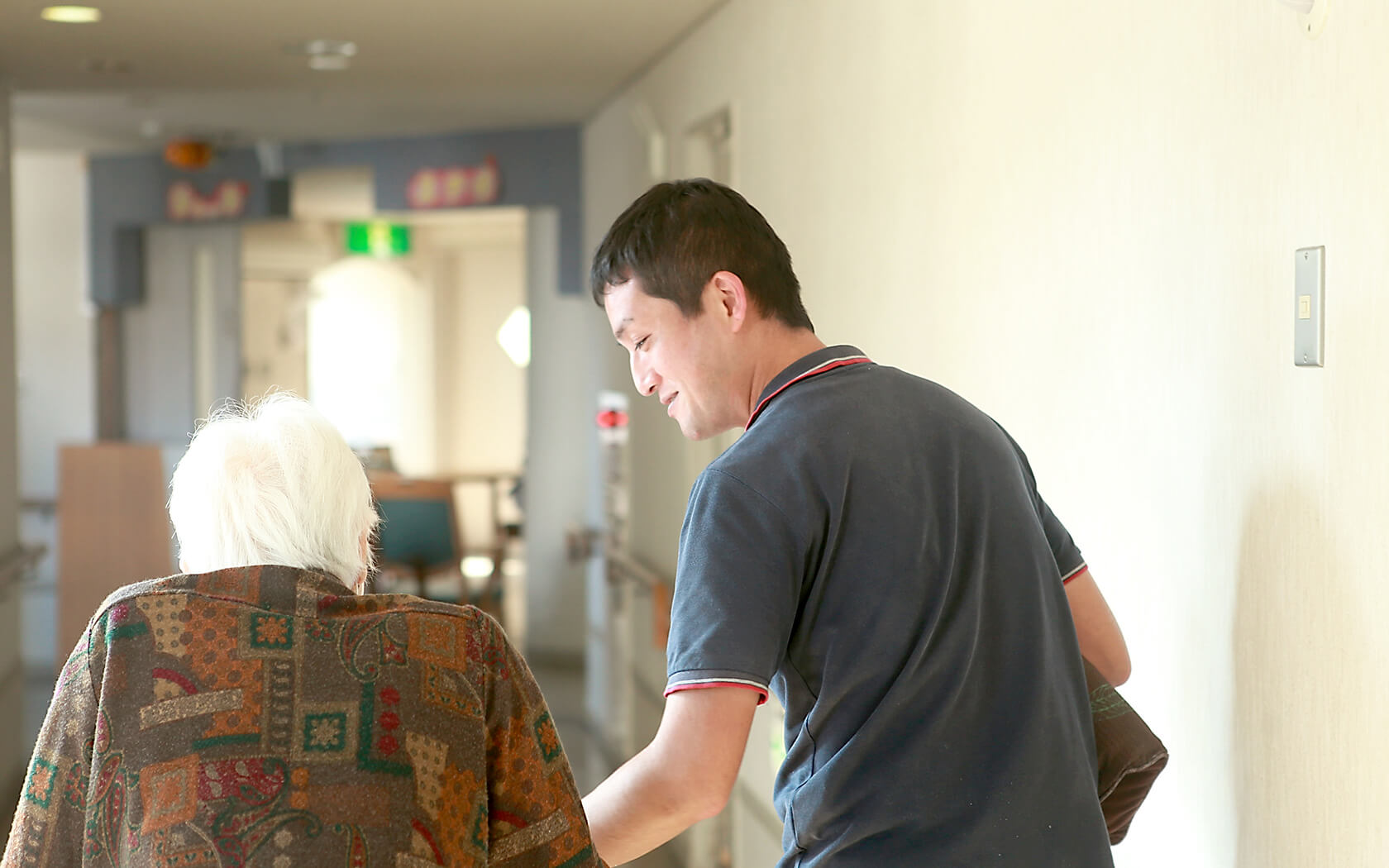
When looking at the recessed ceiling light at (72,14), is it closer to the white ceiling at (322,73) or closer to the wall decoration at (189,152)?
the white ceiling at (322,73)

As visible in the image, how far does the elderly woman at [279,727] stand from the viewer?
131 centimetres

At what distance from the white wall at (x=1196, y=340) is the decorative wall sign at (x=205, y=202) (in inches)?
265

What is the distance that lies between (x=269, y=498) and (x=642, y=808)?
1.76 ft

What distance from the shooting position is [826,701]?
1352mm

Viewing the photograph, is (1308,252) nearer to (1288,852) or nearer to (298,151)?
(1288,852)

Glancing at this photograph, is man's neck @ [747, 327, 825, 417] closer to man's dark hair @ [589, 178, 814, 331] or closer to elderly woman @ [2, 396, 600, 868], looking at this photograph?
man's dark hair @ [589, 178, 814, 331]

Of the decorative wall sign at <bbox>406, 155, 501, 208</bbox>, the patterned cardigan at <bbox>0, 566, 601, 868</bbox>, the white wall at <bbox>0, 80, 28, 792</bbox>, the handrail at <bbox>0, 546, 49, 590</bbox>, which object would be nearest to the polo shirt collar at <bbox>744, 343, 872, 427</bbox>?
the patterned cardigan at <bbox>0, 566, 601, 868</bbox>

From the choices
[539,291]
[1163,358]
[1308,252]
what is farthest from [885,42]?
[539,291]

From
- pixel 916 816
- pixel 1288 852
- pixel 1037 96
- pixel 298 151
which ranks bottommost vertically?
pixel 1288 852

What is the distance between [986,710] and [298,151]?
799cm

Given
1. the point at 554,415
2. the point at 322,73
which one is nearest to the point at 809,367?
the point at 322,73

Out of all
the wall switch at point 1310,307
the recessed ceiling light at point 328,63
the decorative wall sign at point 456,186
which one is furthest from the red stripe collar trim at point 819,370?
the decorative wall sign at point 456,186

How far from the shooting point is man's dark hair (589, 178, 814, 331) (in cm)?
149

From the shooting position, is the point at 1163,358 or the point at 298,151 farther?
the point at 298,151
